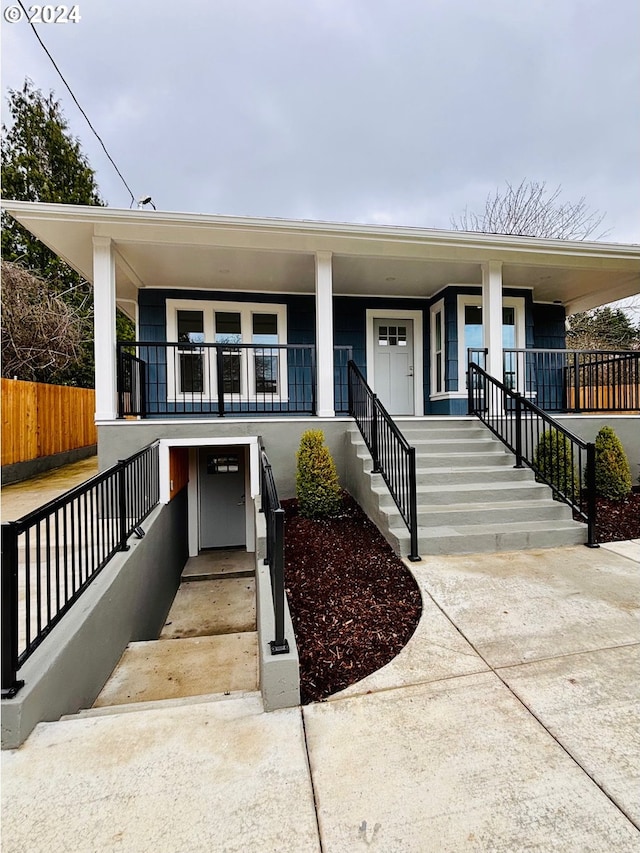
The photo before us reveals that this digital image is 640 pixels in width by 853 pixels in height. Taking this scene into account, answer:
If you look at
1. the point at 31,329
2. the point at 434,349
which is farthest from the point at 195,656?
the point at 31,329

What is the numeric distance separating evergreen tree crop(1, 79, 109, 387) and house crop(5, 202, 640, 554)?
7.86 metres

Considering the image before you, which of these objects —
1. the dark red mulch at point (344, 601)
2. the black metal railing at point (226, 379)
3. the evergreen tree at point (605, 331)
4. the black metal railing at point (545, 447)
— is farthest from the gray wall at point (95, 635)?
the evergreen tree at point (605, 331)

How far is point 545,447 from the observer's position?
4988mm

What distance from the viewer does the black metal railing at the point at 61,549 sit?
1828mm

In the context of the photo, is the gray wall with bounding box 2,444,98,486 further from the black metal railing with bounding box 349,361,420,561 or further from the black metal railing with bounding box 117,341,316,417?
the black metal railing with bounding box 349,361,420,561

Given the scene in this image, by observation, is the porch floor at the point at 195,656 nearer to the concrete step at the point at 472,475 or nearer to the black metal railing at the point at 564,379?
the concrete step at the point at 472,475

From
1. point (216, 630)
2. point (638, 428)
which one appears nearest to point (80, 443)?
point (216, 630)

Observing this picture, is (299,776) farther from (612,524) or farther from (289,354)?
(289,354)

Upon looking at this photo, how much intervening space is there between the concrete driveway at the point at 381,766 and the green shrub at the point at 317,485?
237 cm

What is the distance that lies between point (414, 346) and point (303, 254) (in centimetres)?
331

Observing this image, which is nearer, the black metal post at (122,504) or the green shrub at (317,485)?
the black metal post at (122,504)

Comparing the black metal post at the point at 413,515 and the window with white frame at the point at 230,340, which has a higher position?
the window with white frame at the point at 230,340

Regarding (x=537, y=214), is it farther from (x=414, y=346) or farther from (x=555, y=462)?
(x=555, y=462)

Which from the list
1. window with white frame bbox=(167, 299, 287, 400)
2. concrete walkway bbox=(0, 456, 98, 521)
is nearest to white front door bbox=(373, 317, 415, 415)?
window with white frame bbox=(167, 299, 287, 400)
